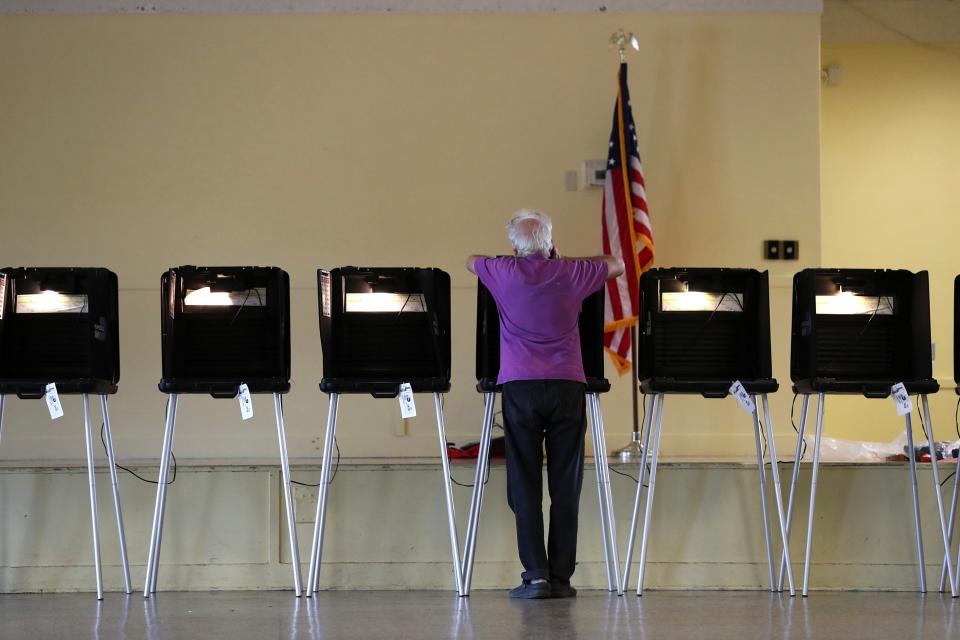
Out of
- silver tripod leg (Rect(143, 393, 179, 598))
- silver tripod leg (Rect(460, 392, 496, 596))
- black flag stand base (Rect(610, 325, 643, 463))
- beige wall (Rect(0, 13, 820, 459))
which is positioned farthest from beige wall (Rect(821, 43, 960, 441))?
silver tripod leg (Rect(143, 393, 179, 598))

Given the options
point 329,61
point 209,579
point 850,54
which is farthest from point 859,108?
point 209,579

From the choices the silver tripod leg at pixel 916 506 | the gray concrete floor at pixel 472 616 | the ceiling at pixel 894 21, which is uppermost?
the ceiling at pixel 894 21

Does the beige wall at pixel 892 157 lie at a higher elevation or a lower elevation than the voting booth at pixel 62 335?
higher

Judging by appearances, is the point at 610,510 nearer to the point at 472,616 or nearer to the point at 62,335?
the point at 472,616

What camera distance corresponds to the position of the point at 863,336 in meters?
4.24

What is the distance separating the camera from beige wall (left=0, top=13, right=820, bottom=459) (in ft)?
21.2

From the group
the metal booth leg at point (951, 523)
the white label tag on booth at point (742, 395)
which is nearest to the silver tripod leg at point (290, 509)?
the white label tag on booth at point (742, 395)

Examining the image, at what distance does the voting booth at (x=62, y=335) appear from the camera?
4.13 metres

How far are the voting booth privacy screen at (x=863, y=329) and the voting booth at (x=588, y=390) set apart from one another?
764 millimetres

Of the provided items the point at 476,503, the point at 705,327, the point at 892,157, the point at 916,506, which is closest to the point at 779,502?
the point at 916,506

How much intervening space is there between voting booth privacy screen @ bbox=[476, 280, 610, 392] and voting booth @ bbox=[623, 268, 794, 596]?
0.16m

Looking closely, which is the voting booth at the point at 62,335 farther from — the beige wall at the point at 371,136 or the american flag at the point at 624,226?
the american flag at the point at 624,226

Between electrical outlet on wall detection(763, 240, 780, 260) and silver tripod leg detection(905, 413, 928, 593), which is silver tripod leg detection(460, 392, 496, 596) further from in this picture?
electrical outlet on wall detection(763, 240, 780, 260)

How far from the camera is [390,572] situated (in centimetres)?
441
